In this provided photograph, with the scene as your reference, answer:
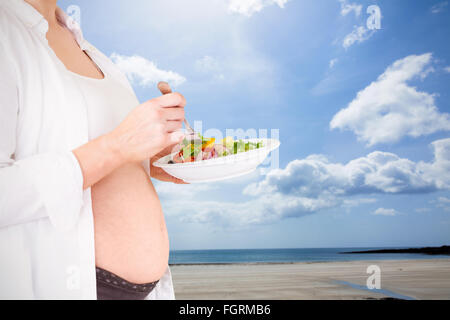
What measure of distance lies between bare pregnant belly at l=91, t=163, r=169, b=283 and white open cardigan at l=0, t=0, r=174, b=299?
50 mm

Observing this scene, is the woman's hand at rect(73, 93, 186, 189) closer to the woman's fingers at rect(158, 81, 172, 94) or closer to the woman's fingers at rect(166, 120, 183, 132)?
the woman's fingers at rect(166, 120, 183, 132)

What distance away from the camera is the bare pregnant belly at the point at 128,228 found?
0.63m

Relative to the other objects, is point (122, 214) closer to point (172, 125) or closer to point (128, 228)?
point (128, 228)

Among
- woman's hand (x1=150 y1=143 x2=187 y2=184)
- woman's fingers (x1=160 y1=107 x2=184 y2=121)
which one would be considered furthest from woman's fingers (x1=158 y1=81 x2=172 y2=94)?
woman's hand (x1=150 y1=143 x2=187 y2=184)

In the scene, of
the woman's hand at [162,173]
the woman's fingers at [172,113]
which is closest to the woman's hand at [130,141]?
the woman's fingers at [172,113]

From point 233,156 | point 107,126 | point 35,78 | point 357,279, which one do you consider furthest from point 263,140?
point 357,279

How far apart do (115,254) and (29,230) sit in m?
0.16

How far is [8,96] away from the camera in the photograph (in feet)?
1.69

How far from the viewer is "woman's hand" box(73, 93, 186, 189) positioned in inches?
20.9

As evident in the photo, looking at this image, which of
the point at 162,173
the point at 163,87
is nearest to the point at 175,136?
the point at 163,87

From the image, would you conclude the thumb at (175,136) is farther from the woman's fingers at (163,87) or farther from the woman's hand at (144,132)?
the woman's fingers at (163,87)

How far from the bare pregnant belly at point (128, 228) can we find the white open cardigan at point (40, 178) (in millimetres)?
50

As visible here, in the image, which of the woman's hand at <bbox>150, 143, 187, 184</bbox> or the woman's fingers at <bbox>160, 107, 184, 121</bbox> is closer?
the woman's fingers at <bbox>160, 107, 184, 121</bbox>
